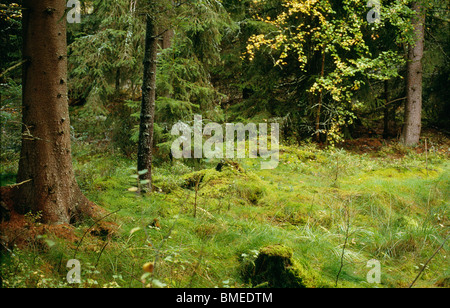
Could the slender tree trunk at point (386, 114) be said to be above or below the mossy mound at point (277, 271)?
above

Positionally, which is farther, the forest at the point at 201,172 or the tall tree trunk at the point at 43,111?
the tall tree trunk at the point at 43,111

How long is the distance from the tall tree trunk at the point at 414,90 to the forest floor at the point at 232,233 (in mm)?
5962

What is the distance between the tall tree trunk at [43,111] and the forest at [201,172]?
0.01 metres

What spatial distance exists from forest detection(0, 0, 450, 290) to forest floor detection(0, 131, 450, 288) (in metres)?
0.02

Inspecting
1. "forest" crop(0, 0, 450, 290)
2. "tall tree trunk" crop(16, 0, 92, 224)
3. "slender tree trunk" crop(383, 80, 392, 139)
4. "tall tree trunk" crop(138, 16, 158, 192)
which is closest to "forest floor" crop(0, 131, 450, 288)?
"forest" crop(0, 0, 450, 290)

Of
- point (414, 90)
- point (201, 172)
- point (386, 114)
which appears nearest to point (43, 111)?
point (201, 172)

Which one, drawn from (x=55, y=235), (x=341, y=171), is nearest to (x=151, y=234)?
(x=55, y=235)

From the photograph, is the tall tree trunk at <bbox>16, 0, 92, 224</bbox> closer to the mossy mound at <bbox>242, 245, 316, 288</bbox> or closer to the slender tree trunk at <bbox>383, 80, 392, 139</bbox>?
the mossy mound at <bbox>242, 245, 316, 288</bbox>

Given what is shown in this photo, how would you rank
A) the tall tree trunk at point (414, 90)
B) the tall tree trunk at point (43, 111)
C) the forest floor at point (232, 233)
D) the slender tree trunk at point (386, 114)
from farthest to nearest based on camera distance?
the slender tree trunk at point (386, 114) → the tall tree trunk at point (414, 90) → the tall tree trunk at point (43, 111) → the forest floor at point (232, 233)

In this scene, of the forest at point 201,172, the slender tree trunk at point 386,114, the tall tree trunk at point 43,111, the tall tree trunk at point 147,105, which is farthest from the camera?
the slender tree trunk at point 386,114

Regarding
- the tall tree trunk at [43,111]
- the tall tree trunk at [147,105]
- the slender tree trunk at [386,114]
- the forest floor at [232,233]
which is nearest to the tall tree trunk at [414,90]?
the slender tree trunk at [386,114]

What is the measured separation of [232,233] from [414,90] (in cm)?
1144

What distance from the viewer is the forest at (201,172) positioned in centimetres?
313

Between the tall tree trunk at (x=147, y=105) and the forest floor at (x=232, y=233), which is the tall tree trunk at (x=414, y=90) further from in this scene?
the tall tree trunk at (x=147, y=105)
